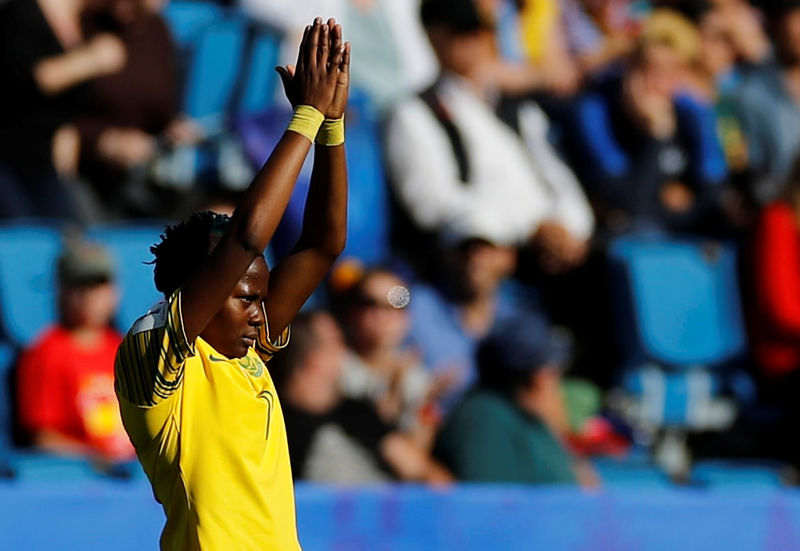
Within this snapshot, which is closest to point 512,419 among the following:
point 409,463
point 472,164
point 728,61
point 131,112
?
point 409,463

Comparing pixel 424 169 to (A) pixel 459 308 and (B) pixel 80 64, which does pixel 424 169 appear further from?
(B) pixel 80 64

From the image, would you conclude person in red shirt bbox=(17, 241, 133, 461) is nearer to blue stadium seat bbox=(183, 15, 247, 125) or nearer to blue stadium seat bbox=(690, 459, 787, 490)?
blue stadium seat bbox=(183, 15, 247, 125)

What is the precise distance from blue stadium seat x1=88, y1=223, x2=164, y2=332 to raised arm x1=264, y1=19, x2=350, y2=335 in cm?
306

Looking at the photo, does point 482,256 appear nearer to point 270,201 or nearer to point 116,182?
point 116,182

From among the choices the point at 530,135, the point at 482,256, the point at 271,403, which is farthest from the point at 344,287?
the point at 271,403

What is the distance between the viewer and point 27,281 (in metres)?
6.07

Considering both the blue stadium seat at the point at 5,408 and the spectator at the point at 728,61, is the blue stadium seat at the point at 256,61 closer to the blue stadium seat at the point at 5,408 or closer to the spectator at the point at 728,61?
the blue stadium seat at the point at 5,408

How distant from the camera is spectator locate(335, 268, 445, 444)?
6.12 m

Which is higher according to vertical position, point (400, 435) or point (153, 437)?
point (153, 437)

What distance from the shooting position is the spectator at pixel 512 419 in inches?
227

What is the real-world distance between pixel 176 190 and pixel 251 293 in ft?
12.8

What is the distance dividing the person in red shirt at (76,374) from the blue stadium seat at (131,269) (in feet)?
1.18

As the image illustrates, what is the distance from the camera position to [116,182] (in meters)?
6.82

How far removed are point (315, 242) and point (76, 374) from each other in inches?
104
